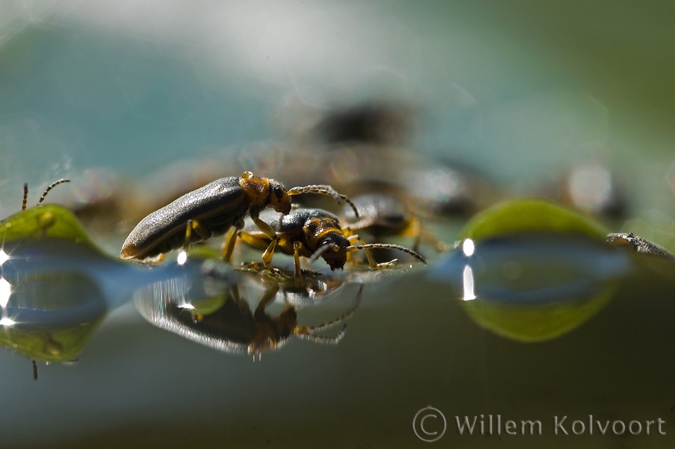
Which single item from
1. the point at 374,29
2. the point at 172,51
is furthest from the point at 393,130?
the point at 172,51

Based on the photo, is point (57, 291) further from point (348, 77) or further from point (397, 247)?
point (348, 77)

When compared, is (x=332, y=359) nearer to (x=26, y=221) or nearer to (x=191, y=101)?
(x=26, y=221)

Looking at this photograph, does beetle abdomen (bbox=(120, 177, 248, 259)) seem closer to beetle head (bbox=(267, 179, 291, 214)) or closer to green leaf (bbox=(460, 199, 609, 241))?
beetle head (bbox=(267, 179, 291, 214))

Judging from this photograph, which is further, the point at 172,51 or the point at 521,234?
the point at 172,51

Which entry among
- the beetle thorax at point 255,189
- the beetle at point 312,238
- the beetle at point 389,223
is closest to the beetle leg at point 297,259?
the beetle at point 312,238

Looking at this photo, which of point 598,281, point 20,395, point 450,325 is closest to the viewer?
point 20,395

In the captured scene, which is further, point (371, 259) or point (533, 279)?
point (371, 259)

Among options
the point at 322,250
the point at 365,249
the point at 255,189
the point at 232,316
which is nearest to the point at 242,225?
the point at 255,189
